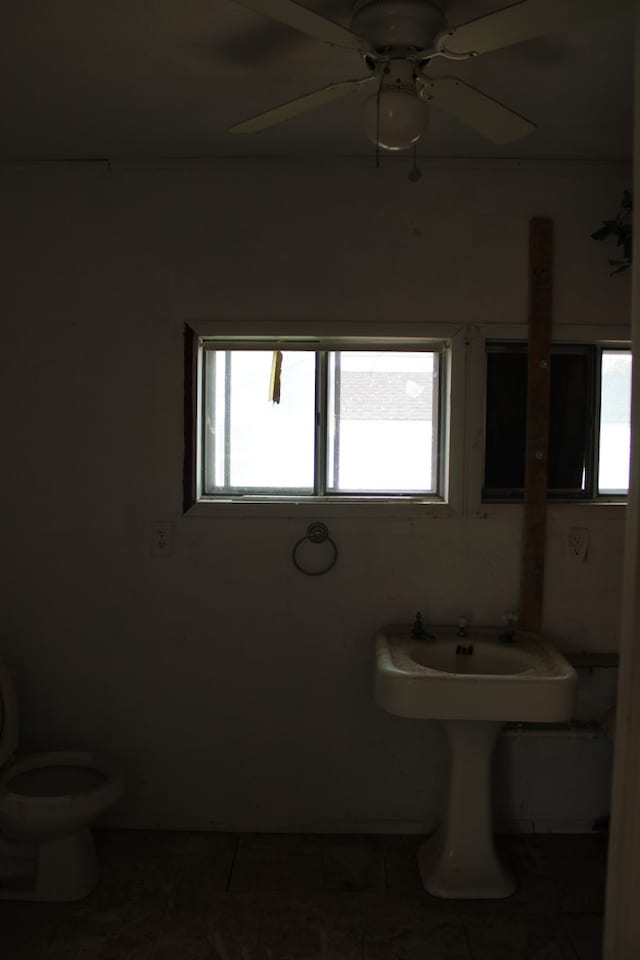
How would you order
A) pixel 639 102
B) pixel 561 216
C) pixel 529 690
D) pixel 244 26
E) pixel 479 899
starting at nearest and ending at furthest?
pixel 639 102 < pixel 244 26 < pixel 529 690 < pixel 479 899 < pixel 561 216

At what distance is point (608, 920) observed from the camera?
5.33 ft

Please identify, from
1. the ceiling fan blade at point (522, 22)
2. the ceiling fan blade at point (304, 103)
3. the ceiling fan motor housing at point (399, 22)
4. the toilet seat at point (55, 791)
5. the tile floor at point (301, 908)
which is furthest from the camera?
the toilet seat at point (55, 791)

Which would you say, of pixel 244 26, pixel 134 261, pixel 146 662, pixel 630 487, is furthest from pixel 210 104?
pixel 146 662

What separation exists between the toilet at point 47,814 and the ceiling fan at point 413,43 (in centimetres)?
206

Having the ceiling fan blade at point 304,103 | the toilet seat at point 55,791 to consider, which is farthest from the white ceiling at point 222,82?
the toilet seat at point 55,791

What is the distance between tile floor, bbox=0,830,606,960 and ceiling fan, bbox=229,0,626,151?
220cm

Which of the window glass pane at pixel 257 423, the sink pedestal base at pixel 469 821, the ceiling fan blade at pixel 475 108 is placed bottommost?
the sink pedestal base at pixel 469 821

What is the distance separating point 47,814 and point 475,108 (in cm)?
231

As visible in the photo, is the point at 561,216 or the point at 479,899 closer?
the point at 479,899

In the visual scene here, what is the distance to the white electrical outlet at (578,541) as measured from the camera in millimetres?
2756

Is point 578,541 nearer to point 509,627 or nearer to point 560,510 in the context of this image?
point 560,510

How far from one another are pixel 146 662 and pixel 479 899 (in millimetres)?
1402

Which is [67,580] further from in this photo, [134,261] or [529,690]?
[529,690]

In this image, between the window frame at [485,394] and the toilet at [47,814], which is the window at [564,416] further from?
the toilet at [47,814]
